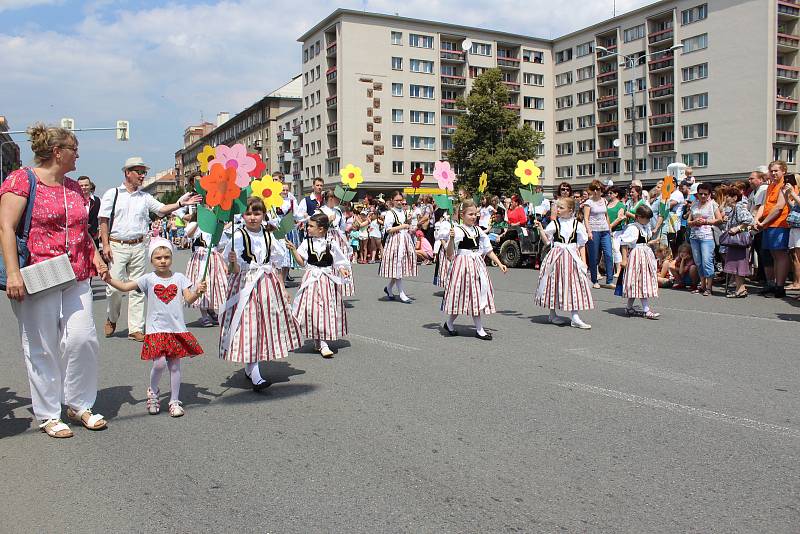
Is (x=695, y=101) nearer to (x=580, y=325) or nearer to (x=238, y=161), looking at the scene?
(x=580, y=325)

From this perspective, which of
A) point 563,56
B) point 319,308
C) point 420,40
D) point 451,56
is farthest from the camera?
point 563,56

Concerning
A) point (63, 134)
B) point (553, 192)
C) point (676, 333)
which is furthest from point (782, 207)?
point (553, 192)

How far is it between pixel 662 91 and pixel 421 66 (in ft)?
74.8

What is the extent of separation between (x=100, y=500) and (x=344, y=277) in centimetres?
470

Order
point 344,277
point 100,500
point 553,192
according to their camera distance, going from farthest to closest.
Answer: point 553,192 < point 344,277 < point 100,500

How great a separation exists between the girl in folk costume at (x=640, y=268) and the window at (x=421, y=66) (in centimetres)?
6306

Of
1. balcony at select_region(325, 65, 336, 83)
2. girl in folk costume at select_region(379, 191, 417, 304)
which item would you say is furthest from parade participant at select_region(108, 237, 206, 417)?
balcony at select_region(325, 65, 336, 83)

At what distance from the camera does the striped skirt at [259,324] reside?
246 inches

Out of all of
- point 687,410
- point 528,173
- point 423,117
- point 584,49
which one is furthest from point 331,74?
point 687,410

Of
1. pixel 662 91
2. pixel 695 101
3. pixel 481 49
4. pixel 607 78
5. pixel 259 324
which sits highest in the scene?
pixel 481 49

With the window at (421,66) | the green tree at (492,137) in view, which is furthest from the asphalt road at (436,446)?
the window at (421,66)

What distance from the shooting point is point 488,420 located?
5.37 metres

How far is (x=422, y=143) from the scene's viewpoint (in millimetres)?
72375

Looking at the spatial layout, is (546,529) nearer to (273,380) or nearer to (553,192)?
(273,380)
